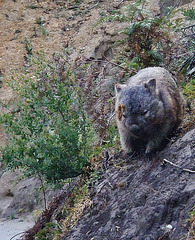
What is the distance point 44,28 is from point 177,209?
43.1ft

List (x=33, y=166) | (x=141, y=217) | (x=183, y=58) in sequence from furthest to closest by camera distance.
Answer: (x=183, y=58), (x=33, y=166), (x=141, y=217)

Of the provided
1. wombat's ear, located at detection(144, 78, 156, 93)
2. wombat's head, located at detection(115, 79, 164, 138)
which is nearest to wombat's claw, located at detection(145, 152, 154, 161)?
wombat's head, located at detection(115, 79, 164, 138)

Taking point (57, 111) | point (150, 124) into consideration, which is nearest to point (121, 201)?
point (150, 124)

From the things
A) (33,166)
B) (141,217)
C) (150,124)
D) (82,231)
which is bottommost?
(82,231)

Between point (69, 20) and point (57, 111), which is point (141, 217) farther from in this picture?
point (69, 20)

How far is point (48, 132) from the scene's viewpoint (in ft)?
22.4

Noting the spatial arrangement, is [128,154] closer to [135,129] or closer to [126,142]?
[126,142]

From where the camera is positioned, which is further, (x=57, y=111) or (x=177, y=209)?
(x=57, y=111)

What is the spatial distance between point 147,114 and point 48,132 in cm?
224

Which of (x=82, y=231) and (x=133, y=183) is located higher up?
(x=133, y=183)

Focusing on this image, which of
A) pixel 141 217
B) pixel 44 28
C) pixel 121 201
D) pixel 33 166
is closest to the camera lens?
pixel 141 217

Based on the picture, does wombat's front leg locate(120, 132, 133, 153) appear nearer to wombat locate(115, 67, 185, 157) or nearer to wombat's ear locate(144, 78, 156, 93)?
wombat locate(115, 67, 185, 157)

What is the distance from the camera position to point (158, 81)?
19.1 ft

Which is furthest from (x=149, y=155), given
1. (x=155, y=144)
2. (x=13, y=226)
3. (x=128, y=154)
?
(x=13, y=226)
